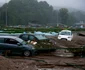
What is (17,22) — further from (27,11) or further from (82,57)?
(82,57)

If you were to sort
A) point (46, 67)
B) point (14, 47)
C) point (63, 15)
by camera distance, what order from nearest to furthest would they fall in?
1. point (46, 67)
2. point (14, 47)
3. point (63, 15)

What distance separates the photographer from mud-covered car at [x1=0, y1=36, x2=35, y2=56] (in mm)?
21016

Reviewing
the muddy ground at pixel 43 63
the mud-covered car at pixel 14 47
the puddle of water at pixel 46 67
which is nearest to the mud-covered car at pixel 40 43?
the muddy ground at pixel 43 63

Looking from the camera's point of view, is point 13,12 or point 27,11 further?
point 27,11

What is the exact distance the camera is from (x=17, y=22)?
412 ft

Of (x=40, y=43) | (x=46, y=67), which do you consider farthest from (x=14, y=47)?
(x=46, y=67)

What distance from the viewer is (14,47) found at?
21.0 m

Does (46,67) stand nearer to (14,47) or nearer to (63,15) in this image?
(14,47)

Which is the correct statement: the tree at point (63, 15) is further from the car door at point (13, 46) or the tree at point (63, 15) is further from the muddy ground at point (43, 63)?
the car door at point (13, 46)

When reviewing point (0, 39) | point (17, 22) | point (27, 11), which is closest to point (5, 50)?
point (0, 39)

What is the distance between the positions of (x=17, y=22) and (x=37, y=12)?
21.9 metres

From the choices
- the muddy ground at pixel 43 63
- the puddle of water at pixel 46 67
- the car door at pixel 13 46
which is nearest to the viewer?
the muddy ground at pixel 43 63

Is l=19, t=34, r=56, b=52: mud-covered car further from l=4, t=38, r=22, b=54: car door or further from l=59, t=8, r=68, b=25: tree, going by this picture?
l=59, t=8, r=68, b=25: tree

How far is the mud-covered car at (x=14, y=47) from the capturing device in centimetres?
2102
